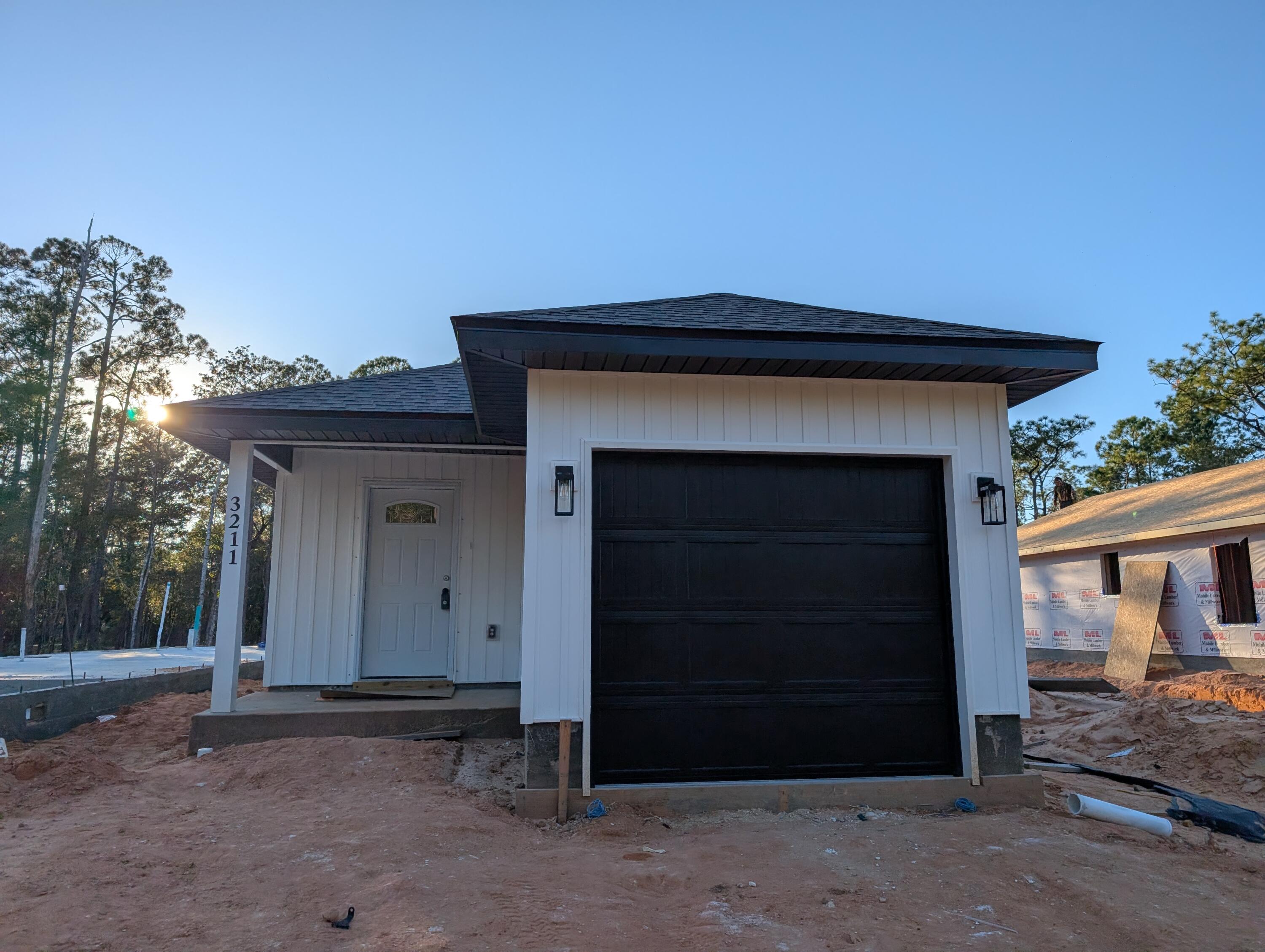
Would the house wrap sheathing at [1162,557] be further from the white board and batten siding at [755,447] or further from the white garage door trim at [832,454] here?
the white garage door trim at [832,454]

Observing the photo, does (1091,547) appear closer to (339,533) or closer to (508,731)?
(508,731)

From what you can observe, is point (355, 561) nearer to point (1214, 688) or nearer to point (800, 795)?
point (800, 795)

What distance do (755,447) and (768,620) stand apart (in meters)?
1.21

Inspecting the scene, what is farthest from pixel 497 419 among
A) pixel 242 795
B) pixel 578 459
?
pixel 242 795

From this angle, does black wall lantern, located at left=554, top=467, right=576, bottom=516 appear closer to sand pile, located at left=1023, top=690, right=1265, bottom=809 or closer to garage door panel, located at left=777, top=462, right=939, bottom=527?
garage door panel, located at left=777, top=462, right=939, bottom=527

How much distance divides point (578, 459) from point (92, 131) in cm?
1086

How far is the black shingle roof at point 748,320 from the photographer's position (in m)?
4.80

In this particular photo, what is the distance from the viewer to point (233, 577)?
6.69 metres

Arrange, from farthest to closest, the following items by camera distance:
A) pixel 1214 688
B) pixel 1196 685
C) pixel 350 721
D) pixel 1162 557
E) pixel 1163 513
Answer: pixel 1163 513 < pixel 1162 557 < pixel 1196 685 < pixel 1214 688 < pixel 350 721

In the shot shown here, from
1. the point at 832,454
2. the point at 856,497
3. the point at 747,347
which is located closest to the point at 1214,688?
the point at 856,497

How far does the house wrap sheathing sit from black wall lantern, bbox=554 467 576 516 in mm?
7425

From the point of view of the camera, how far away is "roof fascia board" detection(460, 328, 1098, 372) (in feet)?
15.2

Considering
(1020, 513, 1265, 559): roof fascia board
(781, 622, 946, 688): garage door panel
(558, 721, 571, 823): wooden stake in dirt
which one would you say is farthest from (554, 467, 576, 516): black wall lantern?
(1020, 513, 1265, 559): roof fascia board

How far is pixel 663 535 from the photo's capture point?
509 cm
